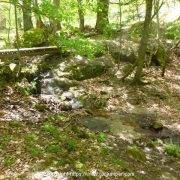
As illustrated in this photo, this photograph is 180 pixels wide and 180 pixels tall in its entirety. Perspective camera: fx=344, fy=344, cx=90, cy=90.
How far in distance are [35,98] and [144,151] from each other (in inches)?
217

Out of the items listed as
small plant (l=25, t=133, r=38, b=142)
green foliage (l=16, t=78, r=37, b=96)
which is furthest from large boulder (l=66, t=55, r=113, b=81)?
small plant (l=25, t=133, r=38, b=142)

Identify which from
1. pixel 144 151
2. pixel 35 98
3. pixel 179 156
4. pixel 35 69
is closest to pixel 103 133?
pixel 144 151

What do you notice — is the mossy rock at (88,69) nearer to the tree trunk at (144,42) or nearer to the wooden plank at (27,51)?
the wooden plank at (27,51)

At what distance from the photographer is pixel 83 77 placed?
698 inches

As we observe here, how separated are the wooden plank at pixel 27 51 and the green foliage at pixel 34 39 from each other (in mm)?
1301

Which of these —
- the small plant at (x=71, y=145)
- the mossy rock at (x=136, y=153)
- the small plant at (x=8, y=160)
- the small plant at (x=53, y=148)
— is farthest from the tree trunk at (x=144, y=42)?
the small plant at (x=8, y=160)

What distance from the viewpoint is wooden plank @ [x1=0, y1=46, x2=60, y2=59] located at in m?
16.3

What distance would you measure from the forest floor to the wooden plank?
0.46 meters

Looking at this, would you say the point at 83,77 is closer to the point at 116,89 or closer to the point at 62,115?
the point at 116,89

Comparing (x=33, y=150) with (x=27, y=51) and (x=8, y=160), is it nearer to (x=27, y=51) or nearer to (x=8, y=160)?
(x=8, y=160)

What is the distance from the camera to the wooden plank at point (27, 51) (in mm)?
16270

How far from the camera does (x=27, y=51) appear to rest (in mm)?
17453

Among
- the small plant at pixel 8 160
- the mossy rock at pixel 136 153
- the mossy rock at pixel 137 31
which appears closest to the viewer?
the small plant at pixel 8 160

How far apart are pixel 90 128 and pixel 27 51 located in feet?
21.5
